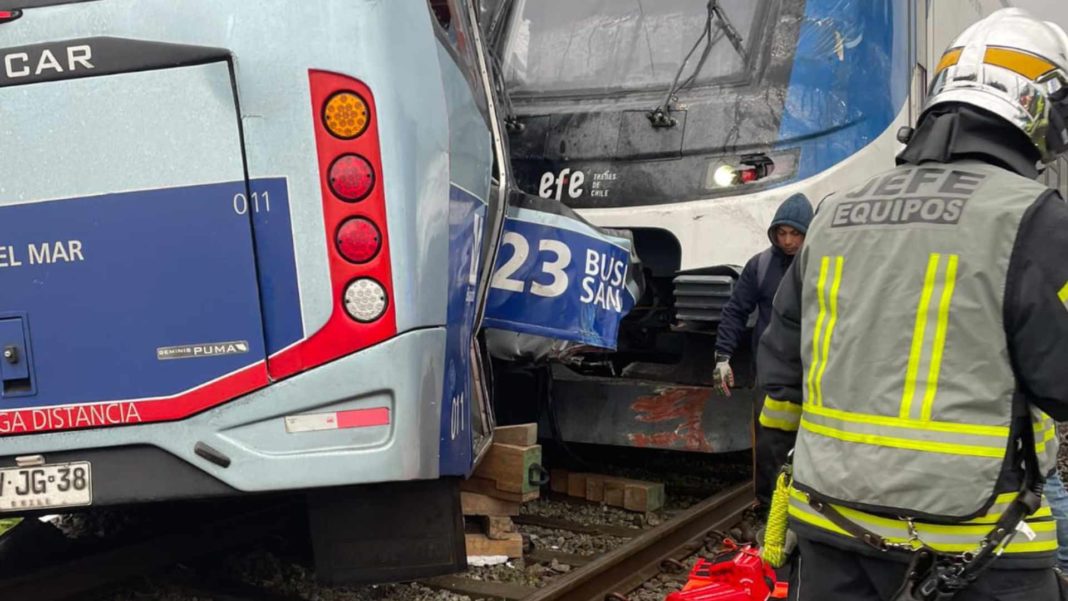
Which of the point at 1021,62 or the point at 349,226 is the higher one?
the point at 1021,62

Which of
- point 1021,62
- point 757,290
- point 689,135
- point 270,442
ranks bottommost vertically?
point 270,442

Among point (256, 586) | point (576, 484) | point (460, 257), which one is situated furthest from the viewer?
point (576, 484)

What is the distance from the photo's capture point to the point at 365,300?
9.95 feet

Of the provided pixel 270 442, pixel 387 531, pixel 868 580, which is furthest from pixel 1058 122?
pixel 387 531

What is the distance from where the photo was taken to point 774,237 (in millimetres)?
5035

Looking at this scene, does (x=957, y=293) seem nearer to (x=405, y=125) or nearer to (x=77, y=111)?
(x=405, y=125)

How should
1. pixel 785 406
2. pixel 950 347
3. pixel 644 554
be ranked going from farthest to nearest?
pixel 644 554
pixel 785 406
pixel 950 347

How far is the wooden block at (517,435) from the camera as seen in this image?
15.2 ft

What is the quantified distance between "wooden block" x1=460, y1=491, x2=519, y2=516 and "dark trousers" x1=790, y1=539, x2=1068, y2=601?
7.30 ft

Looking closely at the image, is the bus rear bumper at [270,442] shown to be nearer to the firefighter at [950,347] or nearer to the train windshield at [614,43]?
the firefighter at [950,347]

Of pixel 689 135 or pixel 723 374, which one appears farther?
pixel 689 135

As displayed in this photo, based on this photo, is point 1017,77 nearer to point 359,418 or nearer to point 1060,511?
point 359,418

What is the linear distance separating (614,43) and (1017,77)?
4.23 metres

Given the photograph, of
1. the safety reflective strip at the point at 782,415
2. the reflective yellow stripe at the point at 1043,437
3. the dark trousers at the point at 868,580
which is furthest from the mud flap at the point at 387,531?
the reflective yellow stripe at the point at 1043,437
